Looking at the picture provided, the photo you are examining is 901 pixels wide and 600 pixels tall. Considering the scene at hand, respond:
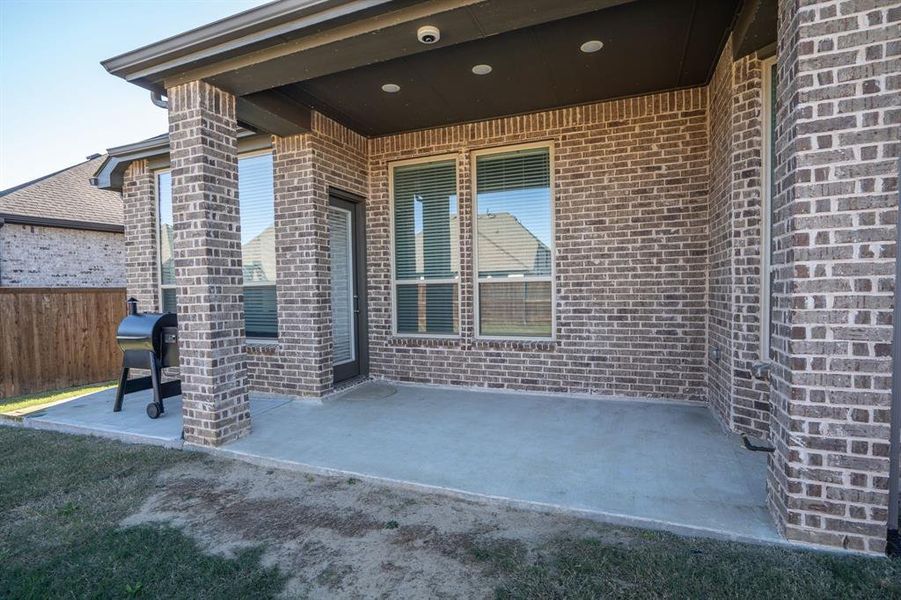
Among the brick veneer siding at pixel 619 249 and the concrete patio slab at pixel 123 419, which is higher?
the brick veneer siding at pixel 619 249

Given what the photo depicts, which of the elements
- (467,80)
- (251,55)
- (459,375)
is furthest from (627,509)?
(251,55)

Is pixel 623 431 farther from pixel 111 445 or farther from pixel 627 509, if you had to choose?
pixel 111 445

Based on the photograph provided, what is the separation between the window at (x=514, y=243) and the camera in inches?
215

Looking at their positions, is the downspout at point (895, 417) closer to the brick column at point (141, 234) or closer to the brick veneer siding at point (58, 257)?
the brick column at point (141, 234)

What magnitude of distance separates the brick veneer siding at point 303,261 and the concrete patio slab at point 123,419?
0.48 meters

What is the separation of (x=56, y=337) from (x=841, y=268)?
936 centimetres

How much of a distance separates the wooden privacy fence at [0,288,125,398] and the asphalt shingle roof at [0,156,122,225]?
300cm

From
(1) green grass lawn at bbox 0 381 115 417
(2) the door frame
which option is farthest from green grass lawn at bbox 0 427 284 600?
(2) the door frame

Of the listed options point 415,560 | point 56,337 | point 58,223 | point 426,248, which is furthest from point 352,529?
point 58,223

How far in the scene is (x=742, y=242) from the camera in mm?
3777

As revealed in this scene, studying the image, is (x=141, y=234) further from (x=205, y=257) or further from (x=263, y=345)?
(x=205, y=257)

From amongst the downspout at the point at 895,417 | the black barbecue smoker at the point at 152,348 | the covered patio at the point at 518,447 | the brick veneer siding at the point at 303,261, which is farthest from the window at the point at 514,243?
the black barbecue smoker at the point at 152,348

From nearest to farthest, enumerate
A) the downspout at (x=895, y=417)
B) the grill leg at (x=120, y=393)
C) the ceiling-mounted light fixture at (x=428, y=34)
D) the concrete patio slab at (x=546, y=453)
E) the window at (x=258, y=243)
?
the downspout at (x=895, y=417)
the concrete patio slab at (x=546, y=453)
the ceiling-mounted light fixture at (x=428, y=34)
the grill leg at (x=120, y=393)
the window at (x=258, y=243)

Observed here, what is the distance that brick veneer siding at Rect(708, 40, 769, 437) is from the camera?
3.68 meters
